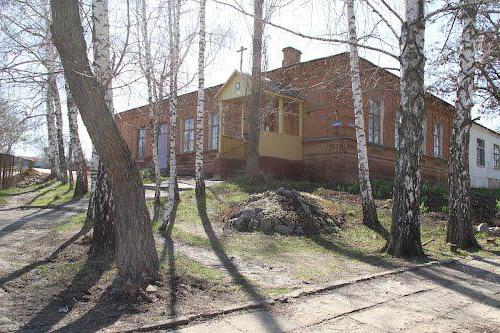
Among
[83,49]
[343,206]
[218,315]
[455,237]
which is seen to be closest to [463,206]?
[455,237]

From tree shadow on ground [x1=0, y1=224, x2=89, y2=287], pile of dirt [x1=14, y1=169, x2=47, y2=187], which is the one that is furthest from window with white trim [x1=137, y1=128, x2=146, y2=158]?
tree shadow on ground [x1=0, y1=224, x2=89, y2=287]

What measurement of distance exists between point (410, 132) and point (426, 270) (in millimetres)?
2277

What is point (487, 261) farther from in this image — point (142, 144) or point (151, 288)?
point (142, 144)

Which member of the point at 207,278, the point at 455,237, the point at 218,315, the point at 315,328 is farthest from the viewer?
the point at 455,237

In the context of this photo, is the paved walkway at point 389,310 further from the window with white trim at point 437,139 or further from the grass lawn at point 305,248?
the window with white trim at point 437,139

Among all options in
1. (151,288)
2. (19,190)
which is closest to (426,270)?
(151,288)

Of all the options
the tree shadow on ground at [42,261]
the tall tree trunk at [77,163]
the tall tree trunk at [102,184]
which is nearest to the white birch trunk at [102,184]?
the tall tree trunk at [102,184]

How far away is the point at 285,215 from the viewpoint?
995 cm

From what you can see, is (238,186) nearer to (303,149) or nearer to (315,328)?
(303,149)

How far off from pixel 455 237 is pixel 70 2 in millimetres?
8176

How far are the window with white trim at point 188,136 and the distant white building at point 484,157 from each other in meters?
16.9

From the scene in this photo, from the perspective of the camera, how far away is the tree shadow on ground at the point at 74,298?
13.6 feet

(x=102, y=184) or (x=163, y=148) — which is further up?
(x=163, y=148)

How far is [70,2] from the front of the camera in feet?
17.6
